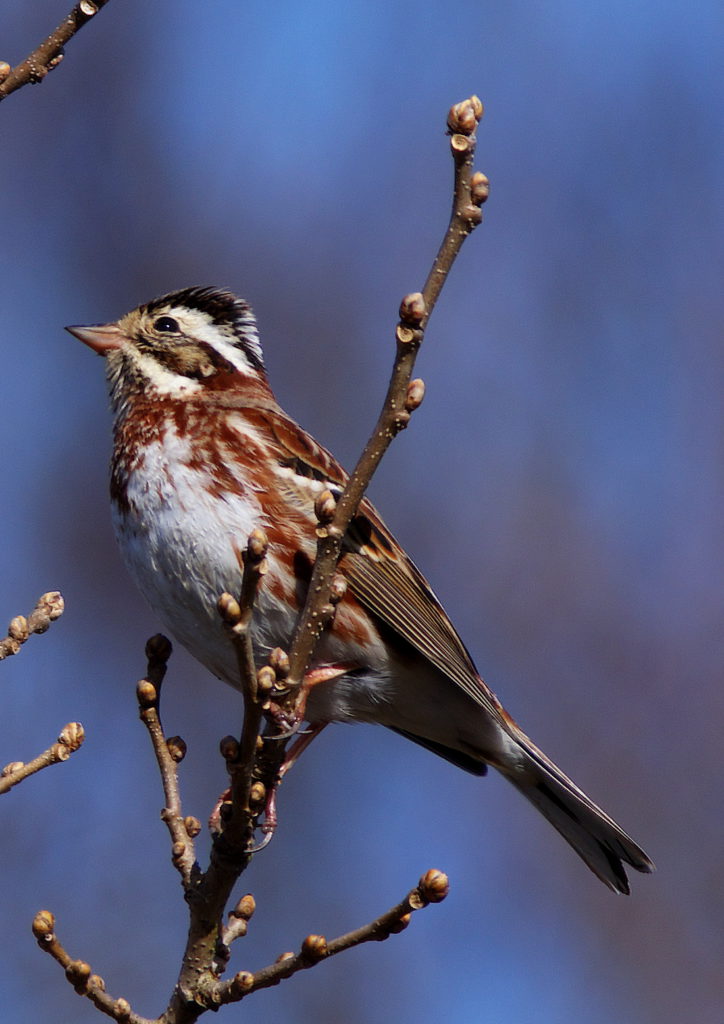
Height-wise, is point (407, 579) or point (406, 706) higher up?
point (407, 579)

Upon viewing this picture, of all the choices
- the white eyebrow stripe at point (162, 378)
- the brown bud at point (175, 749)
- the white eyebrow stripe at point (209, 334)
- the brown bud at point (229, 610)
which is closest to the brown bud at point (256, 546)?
the brown bud at point (229, 610)

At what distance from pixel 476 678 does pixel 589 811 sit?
0.56m

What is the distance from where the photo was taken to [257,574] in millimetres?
2666

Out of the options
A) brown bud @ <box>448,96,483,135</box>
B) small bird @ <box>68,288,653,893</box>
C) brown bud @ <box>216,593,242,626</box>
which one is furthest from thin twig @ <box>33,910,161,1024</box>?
brown bud @ <box>448,96,483,135</box>

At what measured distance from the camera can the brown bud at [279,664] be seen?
3.02 meters

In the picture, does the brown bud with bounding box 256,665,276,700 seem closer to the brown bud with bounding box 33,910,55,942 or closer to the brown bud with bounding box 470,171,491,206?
the brown bud with bounding box 33,910,55,942

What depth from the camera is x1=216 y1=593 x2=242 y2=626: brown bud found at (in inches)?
107

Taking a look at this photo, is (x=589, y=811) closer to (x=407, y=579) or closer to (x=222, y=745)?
(x=407, y=579)

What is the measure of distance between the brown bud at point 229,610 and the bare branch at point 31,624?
561 mm

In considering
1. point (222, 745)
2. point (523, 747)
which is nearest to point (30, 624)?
point (222, 745)

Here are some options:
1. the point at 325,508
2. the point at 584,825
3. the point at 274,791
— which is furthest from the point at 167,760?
the point at 584,825

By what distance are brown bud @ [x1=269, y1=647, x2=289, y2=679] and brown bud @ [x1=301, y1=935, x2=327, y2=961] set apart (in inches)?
22.8

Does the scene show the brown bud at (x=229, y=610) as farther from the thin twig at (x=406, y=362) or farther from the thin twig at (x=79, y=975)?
the thin twig at (x=79, y=975)

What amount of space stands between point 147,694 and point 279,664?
1.58ft
